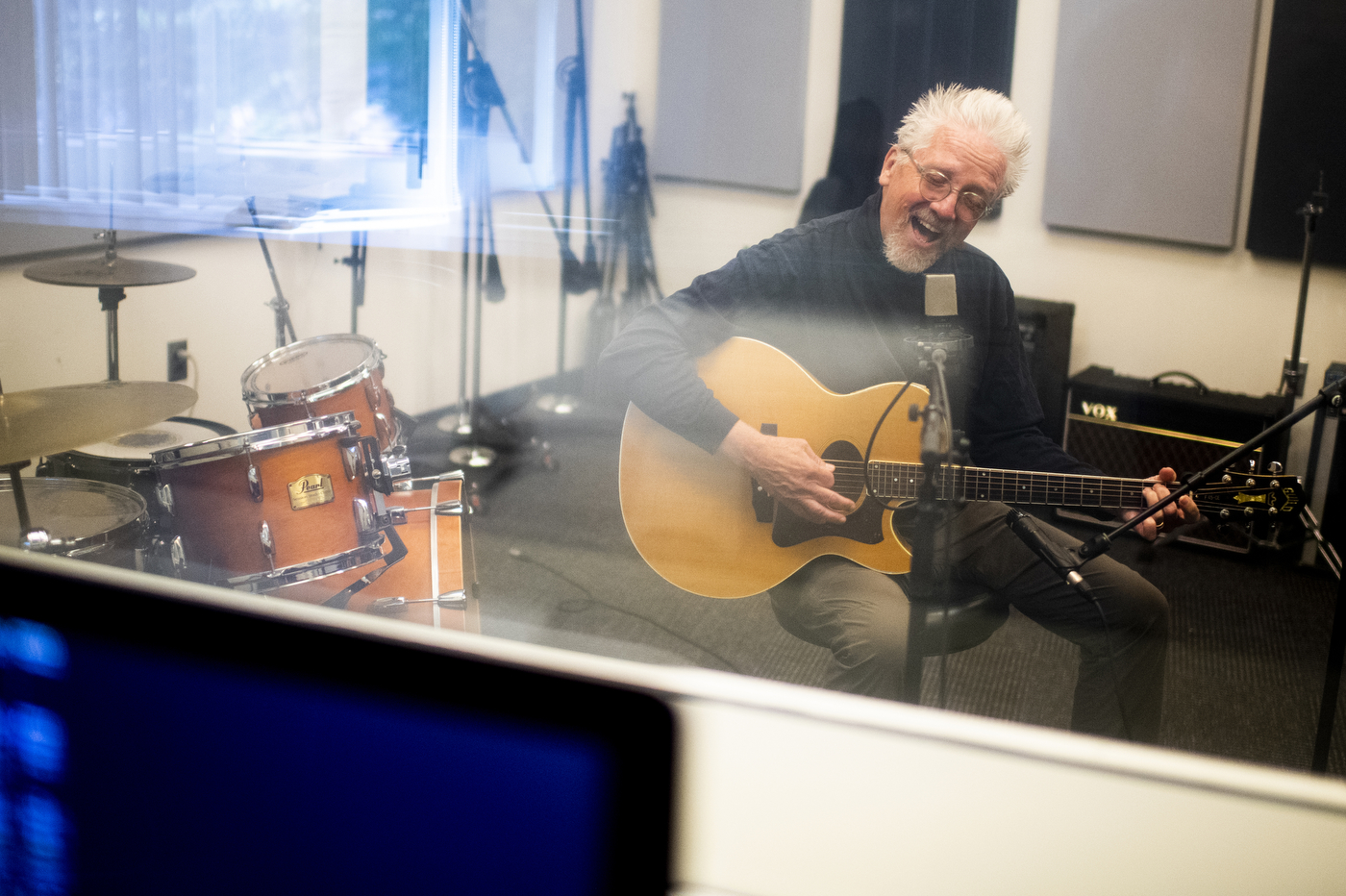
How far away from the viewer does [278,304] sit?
1544mm

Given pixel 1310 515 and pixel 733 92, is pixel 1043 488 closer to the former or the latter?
pixel 1310 515

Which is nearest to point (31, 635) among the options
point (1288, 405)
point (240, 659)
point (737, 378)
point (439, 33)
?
point (240, 659)

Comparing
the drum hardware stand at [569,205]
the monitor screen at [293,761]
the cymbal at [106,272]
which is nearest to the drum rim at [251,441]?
the cymbal at [106,272]

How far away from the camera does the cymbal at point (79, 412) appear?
1.26 metres

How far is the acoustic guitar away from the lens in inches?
50.5

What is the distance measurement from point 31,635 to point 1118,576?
1356 mm

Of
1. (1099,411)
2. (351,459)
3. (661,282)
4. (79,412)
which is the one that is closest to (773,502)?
(661,282)

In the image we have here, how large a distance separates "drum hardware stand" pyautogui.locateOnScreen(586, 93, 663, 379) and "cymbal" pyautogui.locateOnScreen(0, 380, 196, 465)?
71 centimetres

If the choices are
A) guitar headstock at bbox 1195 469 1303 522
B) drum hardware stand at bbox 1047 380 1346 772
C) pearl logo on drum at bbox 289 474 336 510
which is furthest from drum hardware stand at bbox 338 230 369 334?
guitar headstock at bbox 1195 469 1303 522

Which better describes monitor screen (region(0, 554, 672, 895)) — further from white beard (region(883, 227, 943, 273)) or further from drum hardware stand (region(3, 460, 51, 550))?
white beard (region(883, 227, 943, 273))

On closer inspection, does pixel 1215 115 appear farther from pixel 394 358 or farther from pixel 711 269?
pixel 394 358

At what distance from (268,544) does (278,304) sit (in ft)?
1.32

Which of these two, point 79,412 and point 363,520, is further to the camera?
point 363,520

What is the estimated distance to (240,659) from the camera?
0.56 metres
